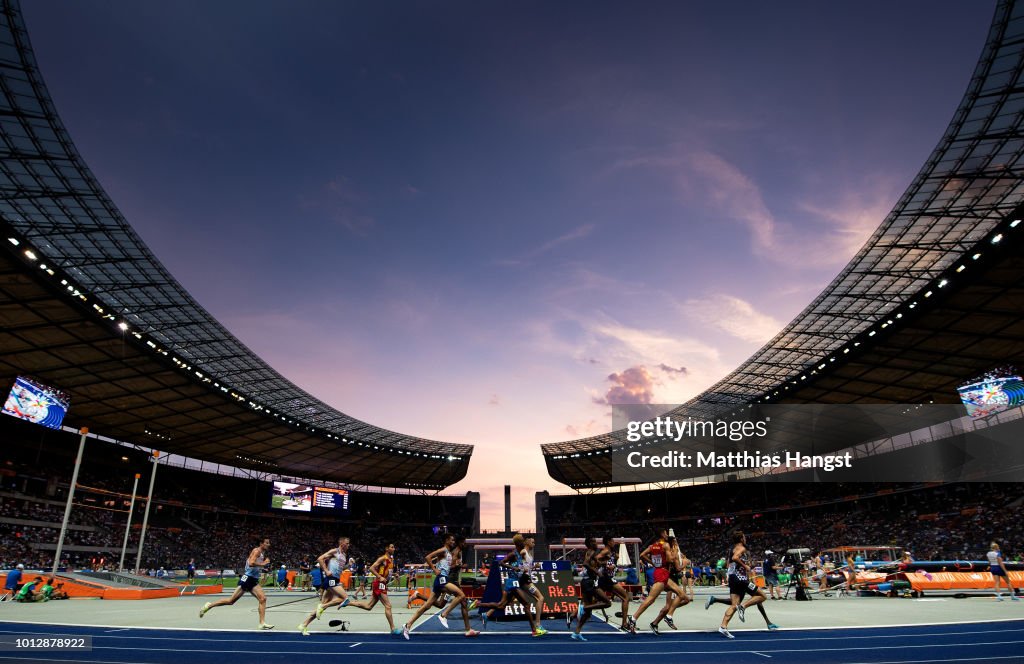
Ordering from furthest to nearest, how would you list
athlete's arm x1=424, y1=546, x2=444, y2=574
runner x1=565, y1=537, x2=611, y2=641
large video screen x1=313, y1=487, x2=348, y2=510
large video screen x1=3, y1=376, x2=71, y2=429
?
large video screen x1=313, y1=487, x2=348, y2=510, large video screen x1=3, y1=376, x2=71, y2=429, athlete's arm x1=424, y1=546, x2=444, y2=574, runner x1=565, y1=537, x2=611, y2=641

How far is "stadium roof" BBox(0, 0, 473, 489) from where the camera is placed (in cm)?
2156

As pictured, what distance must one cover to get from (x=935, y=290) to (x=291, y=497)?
2164 inches

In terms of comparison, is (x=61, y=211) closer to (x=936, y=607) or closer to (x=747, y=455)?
(x=936, y=607)

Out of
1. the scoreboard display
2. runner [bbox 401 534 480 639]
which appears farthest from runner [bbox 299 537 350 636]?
the scoreboard display

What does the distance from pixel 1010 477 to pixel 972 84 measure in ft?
135

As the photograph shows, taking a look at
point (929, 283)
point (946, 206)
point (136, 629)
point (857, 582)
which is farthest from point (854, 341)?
point (136, 629)

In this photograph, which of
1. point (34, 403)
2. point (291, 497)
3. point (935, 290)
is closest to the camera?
point (935, 290)

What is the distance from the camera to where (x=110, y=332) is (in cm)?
3262

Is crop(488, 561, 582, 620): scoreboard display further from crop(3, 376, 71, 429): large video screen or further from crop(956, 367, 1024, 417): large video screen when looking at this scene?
crop(3, 376, 71, 429): large video screen

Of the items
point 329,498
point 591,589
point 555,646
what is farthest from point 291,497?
point 555,646

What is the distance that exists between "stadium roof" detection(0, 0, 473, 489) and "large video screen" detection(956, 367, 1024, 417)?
1850 inches

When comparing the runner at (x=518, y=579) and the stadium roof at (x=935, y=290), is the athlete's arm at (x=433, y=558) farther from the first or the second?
the stadium roof at (x=935, y=290)

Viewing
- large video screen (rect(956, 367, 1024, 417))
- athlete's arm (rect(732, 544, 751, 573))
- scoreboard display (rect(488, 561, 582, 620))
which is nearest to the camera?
athlete's arm (rect(732, 544, 751, 573))

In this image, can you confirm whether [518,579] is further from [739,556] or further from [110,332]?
[110,332]
